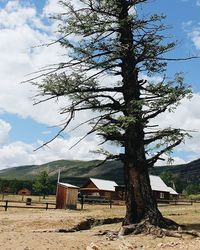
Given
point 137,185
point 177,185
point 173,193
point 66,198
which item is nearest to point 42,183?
point 173,193

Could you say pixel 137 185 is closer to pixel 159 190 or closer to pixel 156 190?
pixel 156 190

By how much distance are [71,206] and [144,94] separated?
3173 centimetres

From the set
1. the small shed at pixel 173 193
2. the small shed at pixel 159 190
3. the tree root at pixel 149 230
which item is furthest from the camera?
the small shed at pixel 173 193

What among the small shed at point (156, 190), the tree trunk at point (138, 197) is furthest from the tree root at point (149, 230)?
the small shed at point (156, 190)

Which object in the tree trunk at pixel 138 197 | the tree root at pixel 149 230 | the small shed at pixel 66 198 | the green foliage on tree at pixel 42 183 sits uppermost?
the green foliage on tree at pixel 42 183

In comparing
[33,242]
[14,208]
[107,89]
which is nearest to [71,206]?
[14,208]

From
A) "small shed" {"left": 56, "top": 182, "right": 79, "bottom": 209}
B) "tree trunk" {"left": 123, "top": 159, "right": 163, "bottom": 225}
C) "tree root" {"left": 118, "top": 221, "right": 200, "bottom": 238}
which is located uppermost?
"small shed" {"left": 56, "top": 182, "right": 79, "bottom": 209}

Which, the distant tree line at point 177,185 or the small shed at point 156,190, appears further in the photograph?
the distant tree line at point 177,185

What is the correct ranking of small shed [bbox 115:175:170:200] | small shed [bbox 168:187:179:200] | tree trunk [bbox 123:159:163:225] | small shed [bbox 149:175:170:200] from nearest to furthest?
tree trunk [bbox 123:159:163:225] < small shed [bbox 115:175:170:200] < small shed [bbox 149:175:170:200] < small shed [bbox 168:187:179:200]

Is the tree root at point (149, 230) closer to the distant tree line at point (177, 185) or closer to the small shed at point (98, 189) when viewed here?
the small shed at point (98, 189)

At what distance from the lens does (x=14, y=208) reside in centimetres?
4384

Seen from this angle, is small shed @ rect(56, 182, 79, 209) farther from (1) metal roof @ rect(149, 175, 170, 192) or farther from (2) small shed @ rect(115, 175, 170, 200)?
(1) metal roof @ rect(149, 175, 170, 192)

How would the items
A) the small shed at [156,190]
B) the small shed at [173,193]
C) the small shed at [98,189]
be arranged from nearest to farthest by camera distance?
the small shed at [156,190] < the small shed at [98,189] < the small shed at [173,193]

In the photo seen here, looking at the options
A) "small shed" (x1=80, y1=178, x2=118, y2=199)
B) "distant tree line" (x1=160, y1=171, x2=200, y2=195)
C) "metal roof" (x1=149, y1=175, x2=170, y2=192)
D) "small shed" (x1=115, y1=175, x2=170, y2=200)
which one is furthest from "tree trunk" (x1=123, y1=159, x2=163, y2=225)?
"distant tree line" (x1=160, y1=171, x2=200, y2=195)
